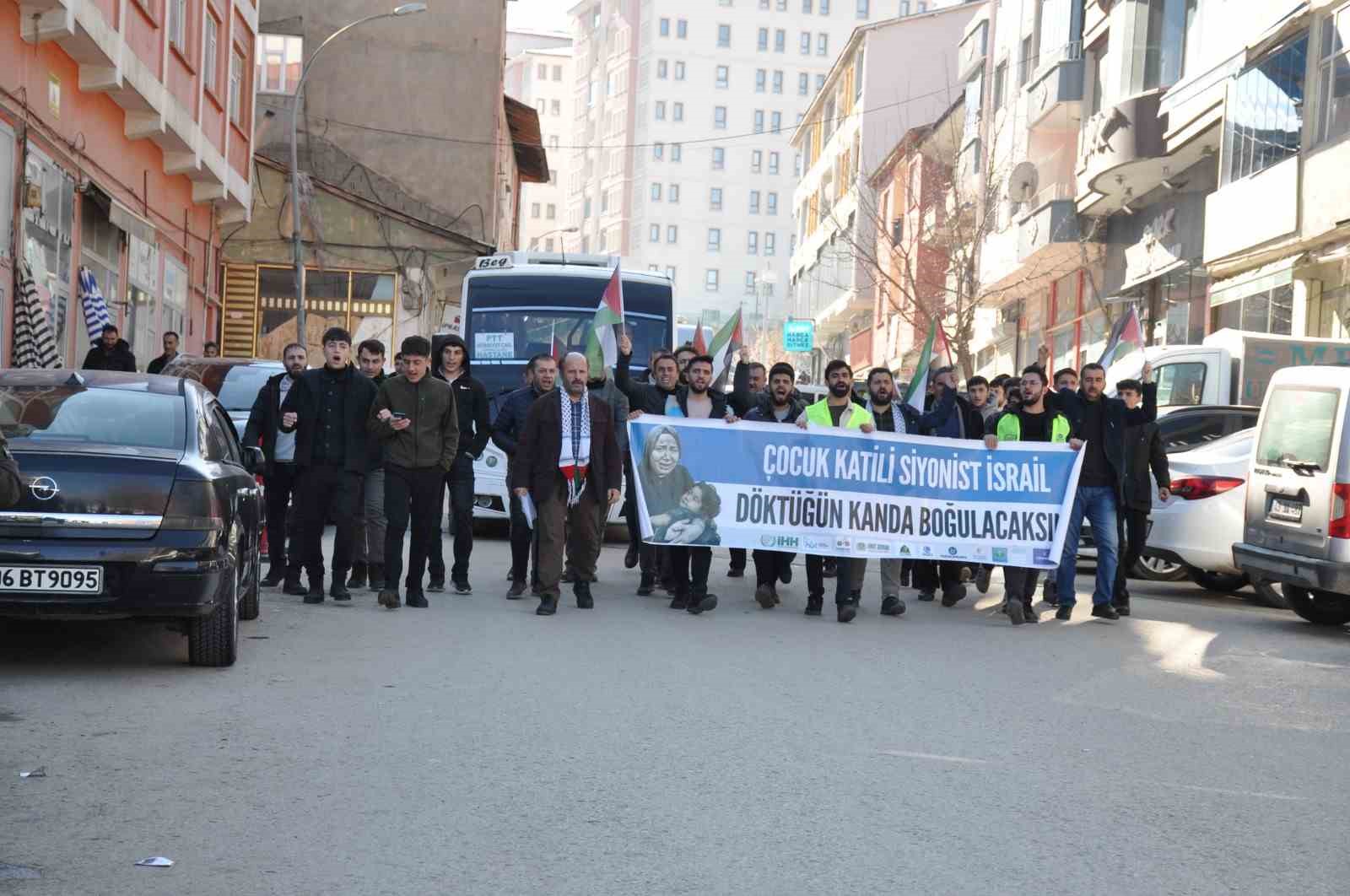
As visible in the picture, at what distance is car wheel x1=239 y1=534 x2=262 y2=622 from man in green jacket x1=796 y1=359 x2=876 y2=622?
163 inches

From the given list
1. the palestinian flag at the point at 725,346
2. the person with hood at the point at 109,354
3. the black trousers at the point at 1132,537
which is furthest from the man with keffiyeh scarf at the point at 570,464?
the person with hood at the point at 109,354

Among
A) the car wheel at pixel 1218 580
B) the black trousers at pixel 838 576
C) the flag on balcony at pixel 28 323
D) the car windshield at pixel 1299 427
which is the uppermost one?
the flag on balcony at pixel 28 323

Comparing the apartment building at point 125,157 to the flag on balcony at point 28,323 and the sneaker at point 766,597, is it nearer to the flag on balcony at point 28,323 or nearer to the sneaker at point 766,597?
the flag on balcony at point 28,323

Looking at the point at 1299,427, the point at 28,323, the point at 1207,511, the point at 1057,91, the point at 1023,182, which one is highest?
the point at 1057,91

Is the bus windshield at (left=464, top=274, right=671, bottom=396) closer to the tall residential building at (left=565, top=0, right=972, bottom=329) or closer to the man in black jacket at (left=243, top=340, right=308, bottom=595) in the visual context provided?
the man in black jacket at (left=243, top=340, right=308, bottom=595)

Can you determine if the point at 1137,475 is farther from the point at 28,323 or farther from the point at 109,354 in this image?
the point at 28,323

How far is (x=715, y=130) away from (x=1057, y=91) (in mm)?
110853

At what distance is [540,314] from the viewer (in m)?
20.0

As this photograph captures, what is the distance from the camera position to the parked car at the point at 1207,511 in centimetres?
1488

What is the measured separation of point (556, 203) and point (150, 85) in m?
147

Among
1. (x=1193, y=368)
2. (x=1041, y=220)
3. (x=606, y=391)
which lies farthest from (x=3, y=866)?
(x=1041, y=220)

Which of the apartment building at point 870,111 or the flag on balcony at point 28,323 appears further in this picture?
the apartment building at point 870,111

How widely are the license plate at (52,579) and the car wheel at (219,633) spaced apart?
0.71 m

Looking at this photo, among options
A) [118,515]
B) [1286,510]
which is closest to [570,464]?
[118,515]
